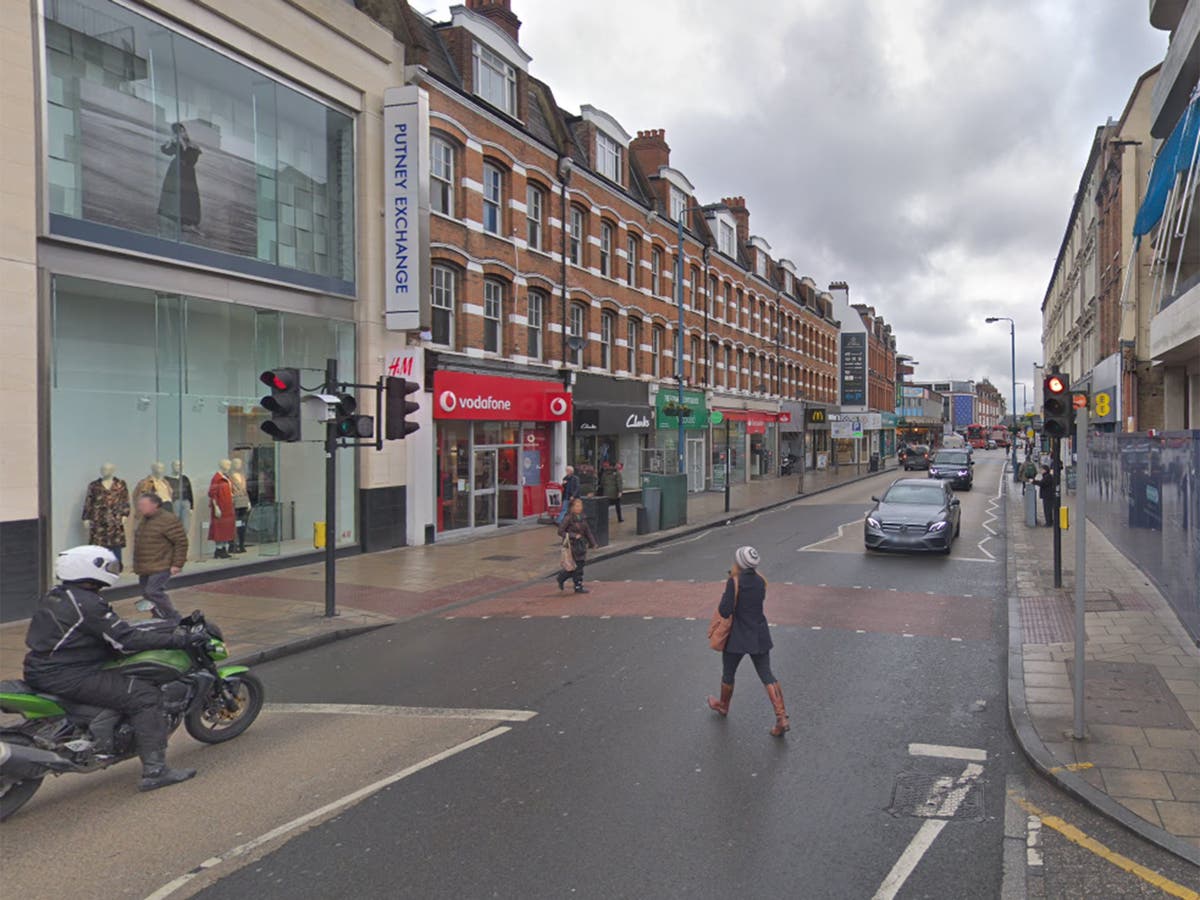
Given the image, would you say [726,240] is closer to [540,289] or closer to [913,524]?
[540,289]

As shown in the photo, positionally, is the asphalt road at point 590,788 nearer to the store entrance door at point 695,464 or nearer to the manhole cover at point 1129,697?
the manhole cover at point 1129,697

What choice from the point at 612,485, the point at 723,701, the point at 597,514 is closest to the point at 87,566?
the point at 723,701

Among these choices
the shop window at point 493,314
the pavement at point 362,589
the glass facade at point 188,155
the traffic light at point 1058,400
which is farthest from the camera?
the shop window at point 493,314

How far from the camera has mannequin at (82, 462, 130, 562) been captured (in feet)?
38.8

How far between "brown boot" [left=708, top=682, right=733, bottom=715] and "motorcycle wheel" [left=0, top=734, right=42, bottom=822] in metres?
4.63

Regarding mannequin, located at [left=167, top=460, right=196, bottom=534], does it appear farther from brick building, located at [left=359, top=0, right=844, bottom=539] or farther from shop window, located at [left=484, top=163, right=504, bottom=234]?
shop window, located at [left=484, top=163, right=504, bottom=234]

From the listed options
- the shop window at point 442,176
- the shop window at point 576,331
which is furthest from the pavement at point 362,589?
the shop window at point 442,176

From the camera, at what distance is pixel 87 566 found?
5.23 metres

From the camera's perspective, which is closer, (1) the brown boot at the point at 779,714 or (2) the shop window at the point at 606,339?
(1) the brown boot at the point at 779,714

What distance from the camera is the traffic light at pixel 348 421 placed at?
10.8 m

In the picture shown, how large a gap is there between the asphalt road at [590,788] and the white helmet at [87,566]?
4.71 ft

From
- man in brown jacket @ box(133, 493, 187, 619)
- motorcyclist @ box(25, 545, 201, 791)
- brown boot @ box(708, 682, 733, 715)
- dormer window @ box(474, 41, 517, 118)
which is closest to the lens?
motorcyclist @ box(25, 545, 201, 791)

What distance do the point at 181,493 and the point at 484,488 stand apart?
8.51 meters

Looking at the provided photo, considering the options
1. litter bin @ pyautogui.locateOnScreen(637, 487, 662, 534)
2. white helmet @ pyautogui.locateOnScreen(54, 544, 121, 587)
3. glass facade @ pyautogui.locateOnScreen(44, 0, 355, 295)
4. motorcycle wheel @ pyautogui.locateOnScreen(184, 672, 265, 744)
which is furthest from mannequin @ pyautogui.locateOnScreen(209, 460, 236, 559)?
litter bin @ pyautogui.locateOnScreen(637, 487, 662, 534)
